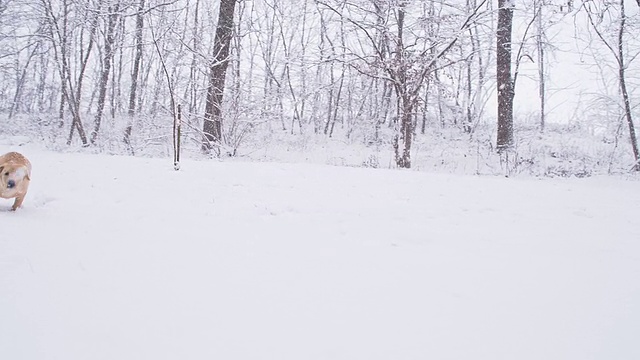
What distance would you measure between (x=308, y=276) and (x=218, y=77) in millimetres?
8034

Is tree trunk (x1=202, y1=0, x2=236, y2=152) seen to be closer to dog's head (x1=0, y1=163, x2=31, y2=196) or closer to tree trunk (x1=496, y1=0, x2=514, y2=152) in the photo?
dog's head (x1=0, y1=163, x2=31, y2=196)

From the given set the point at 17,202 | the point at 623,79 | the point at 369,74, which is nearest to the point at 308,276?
the point at 17,202

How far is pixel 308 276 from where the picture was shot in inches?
87.0

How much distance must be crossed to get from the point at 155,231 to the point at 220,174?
2481 mm

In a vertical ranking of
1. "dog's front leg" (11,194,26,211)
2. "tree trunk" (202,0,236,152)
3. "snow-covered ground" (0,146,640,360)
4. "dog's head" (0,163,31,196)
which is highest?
"tree trunk" (202,0,236,152)

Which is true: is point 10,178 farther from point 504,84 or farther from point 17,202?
point 504,84

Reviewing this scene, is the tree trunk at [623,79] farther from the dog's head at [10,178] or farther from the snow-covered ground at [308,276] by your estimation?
the dog's head at [10,178]

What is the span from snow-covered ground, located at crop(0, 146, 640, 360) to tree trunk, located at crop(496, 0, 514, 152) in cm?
496

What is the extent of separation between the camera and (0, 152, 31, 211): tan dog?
2.99m

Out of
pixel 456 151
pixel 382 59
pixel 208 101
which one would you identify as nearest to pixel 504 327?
pixel 382 59

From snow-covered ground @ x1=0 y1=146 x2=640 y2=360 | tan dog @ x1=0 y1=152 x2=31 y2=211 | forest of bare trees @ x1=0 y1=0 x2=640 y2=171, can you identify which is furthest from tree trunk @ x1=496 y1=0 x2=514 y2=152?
tan dog @ x1=0 y1=152 x2=31 y2=211

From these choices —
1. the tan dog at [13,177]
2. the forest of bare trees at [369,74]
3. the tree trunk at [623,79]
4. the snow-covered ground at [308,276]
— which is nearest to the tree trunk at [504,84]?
the forest of bare trees at [369,74]

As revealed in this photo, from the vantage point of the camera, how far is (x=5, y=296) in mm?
1683

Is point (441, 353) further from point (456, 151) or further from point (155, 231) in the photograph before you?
point (456, 151)
